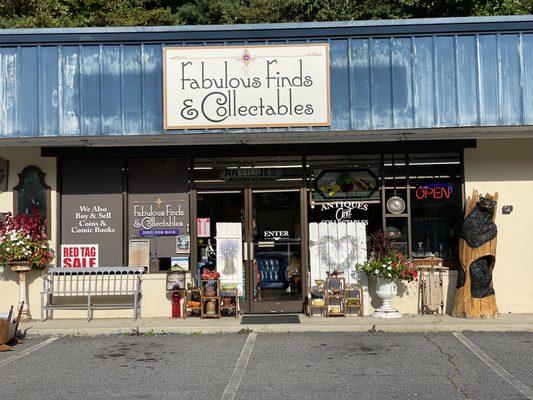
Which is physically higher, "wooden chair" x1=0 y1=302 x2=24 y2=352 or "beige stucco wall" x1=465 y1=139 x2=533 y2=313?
"beige stucco wall" x1=465 y1=139 x2=533 y2=313

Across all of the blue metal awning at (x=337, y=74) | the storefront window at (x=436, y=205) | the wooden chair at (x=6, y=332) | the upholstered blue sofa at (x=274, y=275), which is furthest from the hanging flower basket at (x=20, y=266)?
the storefront window at (x=436, y=205)

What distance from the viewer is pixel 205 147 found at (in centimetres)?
1191

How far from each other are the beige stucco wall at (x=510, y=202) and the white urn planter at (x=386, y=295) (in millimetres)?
1943

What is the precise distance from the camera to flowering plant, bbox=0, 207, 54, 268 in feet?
36.9

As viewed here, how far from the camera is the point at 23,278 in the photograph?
11.5 meters

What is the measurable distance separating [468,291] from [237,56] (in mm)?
5503

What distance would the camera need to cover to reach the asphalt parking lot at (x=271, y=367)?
7.02 meters

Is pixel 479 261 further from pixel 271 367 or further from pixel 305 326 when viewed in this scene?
pixel 271 367

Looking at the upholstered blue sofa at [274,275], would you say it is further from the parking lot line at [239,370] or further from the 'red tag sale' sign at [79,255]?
the 'red tag sale' sign at [79,255]

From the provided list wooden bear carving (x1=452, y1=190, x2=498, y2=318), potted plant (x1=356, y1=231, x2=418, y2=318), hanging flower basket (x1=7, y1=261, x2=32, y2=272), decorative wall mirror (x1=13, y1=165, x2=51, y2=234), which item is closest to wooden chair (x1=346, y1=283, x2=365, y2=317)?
potted plant (x1=356, y1=231, x2=418, y2=318)

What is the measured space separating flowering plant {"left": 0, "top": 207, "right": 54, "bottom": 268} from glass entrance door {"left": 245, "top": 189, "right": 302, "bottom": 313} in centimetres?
362

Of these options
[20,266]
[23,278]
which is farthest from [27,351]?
[23,278]

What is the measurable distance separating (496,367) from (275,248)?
4.88m

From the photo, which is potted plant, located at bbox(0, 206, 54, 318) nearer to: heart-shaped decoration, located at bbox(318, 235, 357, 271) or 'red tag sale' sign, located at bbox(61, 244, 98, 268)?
'red tag sale' sign, located at bbox(61, 244, 98, 268)
